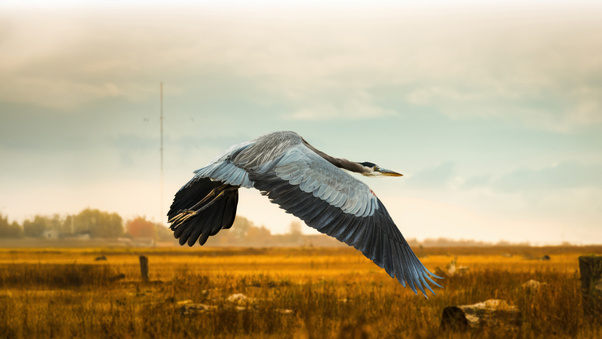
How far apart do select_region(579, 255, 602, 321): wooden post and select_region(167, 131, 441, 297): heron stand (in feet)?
18.3

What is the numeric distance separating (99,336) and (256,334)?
244cm

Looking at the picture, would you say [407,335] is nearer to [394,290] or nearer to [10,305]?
[394,290]

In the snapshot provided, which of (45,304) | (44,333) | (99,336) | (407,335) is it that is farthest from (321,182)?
(45,304)

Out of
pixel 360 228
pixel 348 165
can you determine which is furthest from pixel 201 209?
pixel 360 228

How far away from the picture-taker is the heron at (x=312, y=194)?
5.49 m

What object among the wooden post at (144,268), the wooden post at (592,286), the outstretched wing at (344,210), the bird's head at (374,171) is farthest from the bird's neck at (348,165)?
the wooden post at (144,268)

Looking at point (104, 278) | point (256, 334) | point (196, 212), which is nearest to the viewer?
point (196, 212)

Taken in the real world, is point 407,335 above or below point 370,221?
below

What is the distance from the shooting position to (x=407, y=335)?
28.8ft

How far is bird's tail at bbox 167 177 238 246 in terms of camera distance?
6852 mm

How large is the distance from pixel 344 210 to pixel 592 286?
246 inches

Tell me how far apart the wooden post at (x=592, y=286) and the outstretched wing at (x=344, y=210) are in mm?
5577

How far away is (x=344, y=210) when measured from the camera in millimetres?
5609

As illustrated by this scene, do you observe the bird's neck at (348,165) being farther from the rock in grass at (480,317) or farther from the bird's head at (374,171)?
the rock in grass at (480,317)
